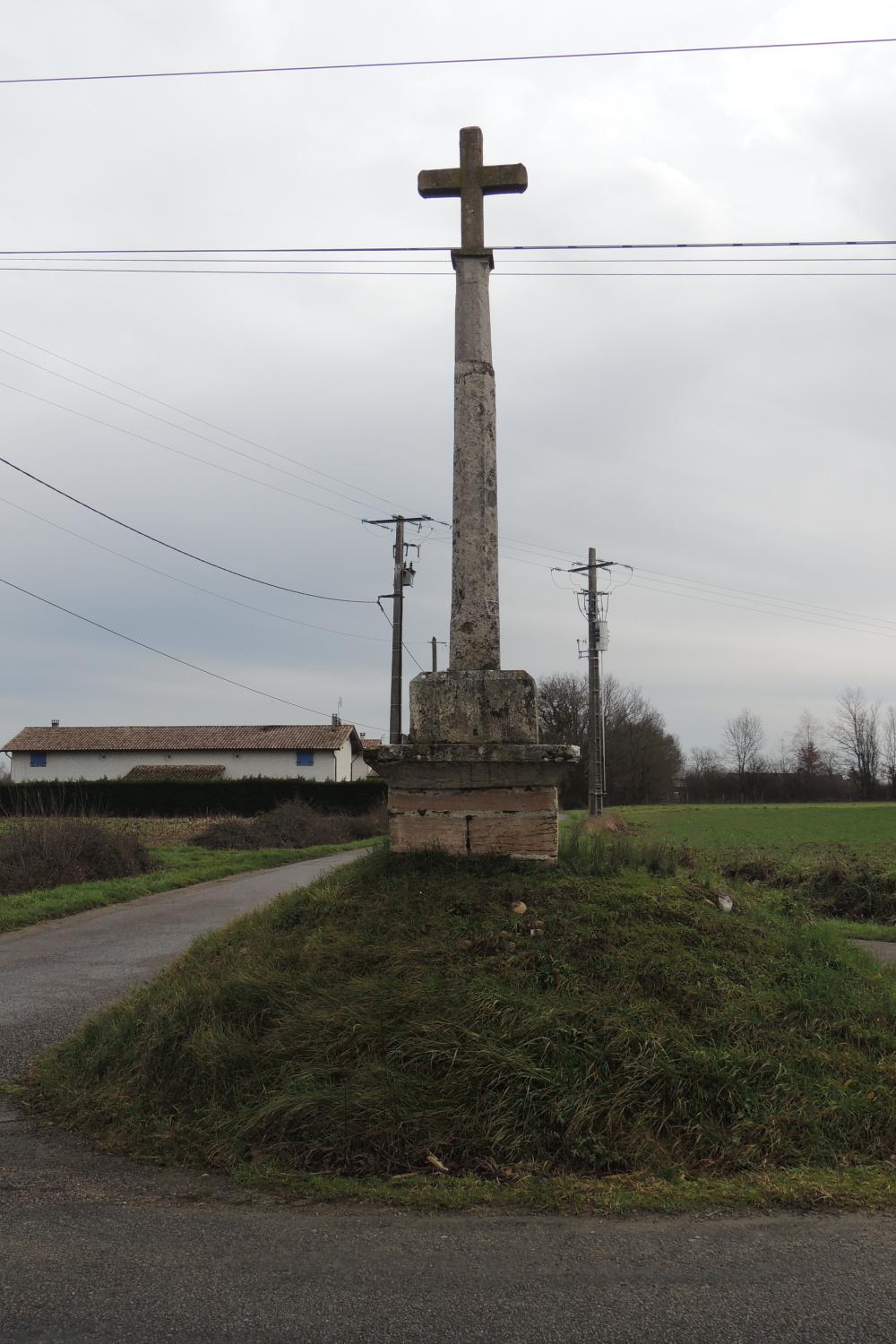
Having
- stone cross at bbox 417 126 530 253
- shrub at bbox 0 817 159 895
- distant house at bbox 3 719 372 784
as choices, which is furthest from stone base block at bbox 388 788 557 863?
distant house at bbox 3 719 372 784

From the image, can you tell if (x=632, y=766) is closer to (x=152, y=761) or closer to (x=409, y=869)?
(x=152, y=761)

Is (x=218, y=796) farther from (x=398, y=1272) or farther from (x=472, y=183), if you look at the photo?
(x=398, y=1272)

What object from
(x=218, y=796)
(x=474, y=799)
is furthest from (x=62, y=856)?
(x=218, y=796)

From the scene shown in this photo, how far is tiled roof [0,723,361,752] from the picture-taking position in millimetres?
55156

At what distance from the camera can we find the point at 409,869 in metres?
5.97

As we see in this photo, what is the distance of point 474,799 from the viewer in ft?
19.8

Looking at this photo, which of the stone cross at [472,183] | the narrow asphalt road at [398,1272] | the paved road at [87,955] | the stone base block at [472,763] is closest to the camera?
the narrow asphalt road at [398,1272]

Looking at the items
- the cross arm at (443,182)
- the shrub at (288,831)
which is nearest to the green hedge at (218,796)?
the shrub at (288,831)

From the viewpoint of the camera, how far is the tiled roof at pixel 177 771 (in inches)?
2101

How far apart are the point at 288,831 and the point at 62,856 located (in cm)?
1259

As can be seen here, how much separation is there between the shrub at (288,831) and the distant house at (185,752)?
73.6 ft

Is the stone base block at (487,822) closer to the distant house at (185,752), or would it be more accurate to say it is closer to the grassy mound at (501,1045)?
the grassy mound at (501,1045)

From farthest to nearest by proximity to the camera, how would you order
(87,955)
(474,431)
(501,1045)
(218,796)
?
(218,796) → (87,955) → (474,431) → (501,1045)

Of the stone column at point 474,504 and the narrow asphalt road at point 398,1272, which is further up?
the stone column at point 474,504
